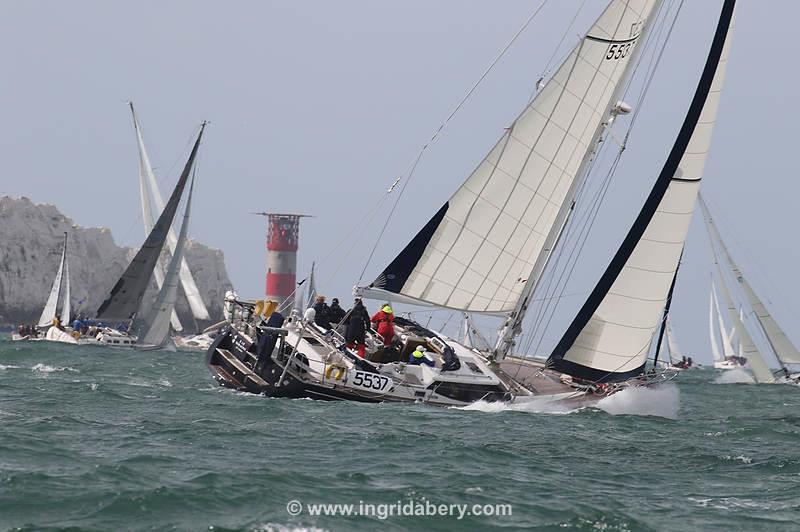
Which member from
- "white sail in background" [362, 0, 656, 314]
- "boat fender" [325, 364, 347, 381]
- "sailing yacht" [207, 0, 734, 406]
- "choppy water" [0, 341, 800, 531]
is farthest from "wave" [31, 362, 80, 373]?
"boat fender" [325, 364, 347, 381]

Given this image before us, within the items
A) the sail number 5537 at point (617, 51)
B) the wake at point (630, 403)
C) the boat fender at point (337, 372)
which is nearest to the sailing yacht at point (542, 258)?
the sail number 5537 at point (617, 51)

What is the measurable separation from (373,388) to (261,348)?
84.4 inches

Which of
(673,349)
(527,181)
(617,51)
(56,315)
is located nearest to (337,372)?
(527,181)

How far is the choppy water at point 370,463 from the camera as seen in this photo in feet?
36.5

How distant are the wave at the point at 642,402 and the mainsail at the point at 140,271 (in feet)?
108

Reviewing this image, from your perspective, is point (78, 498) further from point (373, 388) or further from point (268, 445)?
point (373, 388)

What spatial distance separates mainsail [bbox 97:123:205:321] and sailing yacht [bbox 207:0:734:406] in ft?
97.6

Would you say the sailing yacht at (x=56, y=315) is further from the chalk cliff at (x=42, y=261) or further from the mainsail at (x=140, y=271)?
the chalk cliff at (x=42, y=261)

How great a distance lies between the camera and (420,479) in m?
13.2

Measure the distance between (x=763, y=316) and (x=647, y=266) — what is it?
101 ft

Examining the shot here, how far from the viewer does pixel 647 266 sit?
2255cm

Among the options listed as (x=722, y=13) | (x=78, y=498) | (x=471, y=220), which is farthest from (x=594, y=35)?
(x=78, y=498)

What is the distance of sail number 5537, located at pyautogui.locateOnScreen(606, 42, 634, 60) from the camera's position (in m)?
24.0

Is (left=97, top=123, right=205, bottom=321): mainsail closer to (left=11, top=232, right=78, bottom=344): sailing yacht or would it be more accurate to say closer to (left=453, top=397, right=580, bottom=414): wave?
(left=11, top=232, right=78, bottom=344): sailing yacht
